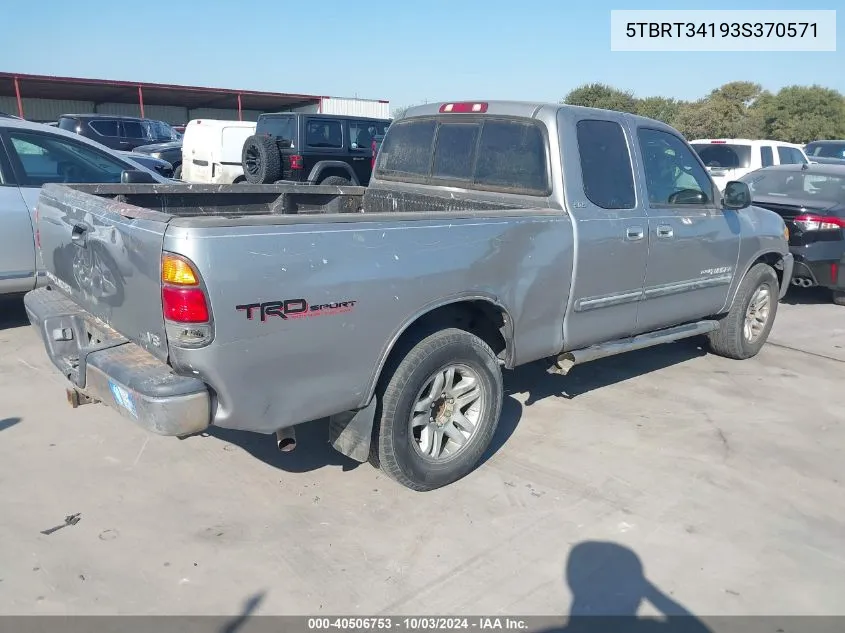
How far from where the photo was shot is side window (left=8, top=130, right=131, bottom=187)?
6031 mm

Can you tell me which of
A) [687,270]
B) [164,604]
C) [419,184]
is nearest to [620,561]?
[164,604]

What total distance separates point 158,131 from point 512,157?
69.5 feet

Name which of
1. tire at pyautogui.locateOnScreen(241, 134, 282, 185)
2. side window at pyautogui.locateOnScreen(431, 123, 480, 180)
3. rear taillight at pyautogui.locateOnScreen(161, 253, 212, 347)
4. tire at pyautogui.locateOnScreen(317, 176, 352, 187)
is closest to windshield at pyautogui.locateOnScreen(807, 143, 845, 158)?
tire at pyautogui.locateOnScreen(317, 176, 352, 187)

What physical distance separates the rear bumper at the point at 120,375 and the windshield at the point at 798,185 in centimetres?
760

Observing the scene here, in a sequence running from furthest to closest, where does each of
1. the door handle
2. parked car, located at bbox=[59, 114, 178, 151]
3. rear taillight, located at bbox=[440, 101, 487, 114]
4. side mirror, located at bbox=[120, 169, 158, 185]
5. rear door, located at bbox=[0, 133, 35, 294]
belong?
1. parked car, located at bbox=[59, 114, 178, 151]
2. rear door, located at bbox=[0, 133, 35, 294]
3. side mirror, located at bbox=[120, 169, 158, 185]
4. rear taillight, located at bbox=[440, 101, 487, 114]
5. the door handle

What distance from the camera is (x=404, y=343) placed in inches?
138

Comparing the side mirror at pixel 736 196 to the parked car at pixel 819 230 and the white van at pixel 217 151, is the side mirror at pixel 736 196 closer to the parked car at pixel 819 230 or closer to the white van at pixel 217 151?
the parked car at pixel 819 230

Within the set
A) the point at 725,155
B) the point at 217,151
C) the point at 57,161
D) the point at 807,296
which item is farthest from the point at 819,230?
the point at 217,151

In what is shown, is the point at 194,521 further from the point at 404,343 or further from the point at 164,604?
the point at 404,343

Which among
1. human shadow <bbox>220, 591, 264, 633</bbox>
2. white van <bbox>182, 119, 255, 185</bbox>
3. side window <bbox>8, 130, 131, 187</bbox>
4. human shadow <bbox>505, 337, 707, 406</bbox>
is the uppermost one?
white van <bbox>182, 119, 255, 185</bbox>

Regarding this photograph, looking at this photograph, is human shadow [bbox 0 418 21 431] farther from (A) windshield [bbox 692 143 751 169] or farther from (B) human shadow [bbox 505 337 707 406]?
(A) windshield [bbox 692 143 751 169]

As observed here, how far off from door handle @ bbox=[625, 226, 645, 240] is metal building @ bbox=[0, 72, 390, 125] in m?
32.0

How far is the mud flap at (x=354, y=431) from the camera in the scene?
3.36m

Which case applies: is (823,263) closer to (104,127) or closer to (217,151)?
(217,151)
